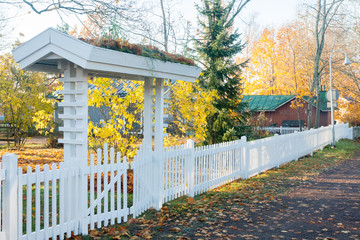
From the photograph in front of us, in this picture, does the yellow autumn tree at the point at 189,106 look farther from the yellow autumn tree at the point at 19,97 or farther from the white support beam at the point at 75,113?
the yellow autumn tree at the point at 19,97

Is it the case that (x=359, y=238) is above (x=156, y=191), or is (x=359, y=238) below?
below

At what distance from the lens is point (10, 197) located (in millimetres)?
4590

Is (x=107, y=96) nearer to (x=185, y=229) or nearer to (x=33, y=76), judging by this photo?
(x=185, y=229)

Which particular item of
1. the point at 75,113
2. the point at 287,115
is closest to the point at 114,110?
the point at 75,113

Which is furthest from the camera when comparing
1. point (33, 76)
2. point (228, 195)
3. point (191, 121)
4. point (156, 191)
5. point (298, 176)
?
point (33, 76)

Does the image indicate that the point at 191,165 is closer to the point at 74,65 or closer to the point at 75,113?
the point at 75,113

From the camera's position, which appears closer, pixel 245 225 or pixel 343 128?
pixel 245 225

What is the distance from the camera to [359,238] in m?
5.96

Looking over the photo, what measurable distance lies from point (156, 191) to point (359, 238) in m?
3.62

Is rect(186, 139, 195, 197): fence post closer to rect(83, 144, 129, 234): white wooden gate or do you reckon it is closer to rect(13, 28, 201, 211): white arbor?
rect(13, 28, 201, 211): white arbor

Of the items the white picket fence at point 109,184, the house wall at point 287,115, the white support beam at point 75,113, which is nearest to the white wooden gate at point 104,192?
the white picket fence at point 109,184

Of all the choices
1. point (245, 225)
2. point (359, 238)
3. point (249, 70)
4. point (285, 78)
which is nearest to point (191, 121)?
point (245, 225)

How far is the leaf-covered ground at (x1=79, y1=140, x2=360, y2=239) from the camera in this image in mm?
6125

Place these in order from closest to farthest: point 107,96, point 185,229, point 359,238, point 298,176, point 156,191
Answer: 1. point 359,238
2. point 185,229
3. point 156,191
4. point 107,96
5. point 298,176
